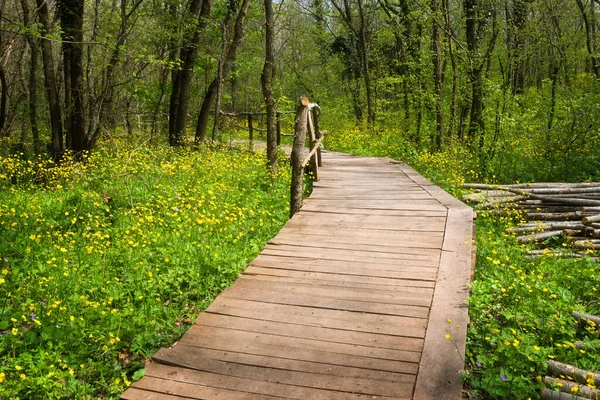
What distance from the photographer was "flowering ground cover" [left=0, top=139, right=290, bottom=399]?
3.64m

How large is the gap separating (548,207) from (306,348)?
6051 mm

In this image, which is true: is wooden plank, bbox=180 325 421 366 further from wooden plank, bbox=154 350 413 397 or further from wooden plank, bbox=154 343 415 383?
wooden plank, bbox=154 350 413 397

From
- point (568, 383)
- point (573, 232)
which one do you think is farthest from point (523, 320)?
point (573, 232)

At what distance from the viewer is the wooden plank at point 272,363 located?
321 cm

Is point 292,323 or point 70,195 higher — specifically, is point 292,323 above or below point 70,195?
below

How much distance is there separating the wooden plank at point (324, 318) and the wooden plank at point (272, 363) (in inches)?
14.8

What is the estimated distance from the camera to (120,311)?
4.29m

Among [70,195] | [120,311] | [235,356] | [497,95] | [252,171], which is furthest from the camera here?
[497,95]

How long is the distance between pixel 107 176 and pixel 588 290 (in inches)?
270

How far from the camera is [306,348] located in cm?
358

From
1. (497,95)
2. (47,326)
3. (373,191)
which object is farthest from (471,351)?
(497,95)

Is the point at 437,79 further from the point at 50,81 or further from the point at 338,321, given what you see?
the point at 338,321

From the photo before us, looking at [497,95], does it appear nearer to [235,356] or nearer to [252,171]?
[252,171]

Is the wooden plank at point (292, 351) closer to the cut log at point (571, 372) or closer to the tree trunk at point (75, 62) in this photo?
the cut log at point (571, 372)
